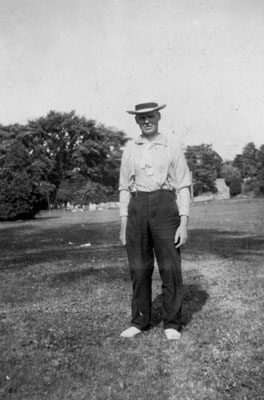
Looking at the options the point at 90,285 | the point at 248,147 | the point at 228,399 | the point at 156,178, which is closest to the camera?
the point at 228,399

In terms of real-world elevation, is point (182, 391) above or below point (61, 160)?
below

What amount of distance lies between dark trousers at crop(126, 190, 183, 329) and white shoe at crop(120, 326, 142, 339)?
5 cm

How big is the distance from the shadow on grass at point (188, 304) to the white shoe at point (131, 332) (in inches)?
12.9

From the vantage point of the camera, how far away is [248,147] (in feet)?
357

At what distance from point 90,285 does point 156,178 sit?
3590 millimetres

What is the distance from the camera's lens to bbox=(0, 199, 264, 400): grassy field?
3633 millimetres

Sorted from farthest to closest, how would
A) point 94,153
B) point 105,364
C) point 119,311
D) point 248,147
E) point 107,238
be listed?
point 248,147 → point 94,153 → point 107,238 → point 119,311 → point 105,364

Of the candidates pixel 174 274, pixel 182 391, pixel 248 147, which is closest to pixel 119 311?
pixel 174 274

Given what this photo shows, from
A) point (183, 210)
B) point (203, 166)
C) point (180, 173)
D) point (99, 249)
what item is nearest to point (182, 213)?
point (183, 210)

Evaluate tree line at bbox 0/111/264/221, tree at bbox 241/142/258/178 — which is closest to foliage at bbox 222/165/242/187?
tree at bbox 241/142/258/178

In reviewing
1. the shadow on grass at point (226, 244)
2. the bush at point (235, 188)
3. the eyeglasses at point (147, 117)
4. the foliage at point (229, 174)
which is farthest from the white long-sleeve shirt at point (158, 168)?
the foliage at point (229, 174)

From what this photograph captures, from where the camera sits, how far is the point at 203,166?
10188cm

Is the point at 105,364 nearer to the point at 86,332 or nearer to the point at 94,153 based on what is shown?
the point at 86,332

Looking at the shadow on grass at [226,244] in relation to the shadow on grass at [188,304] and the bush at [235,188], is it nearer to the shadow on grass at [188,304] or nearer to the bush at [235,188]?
the shadow on grass at [188,304]
